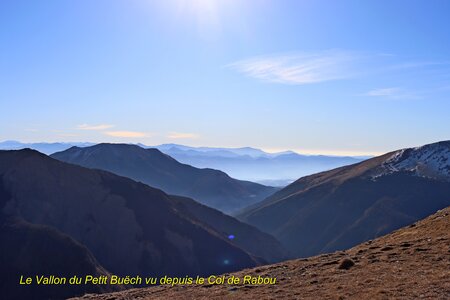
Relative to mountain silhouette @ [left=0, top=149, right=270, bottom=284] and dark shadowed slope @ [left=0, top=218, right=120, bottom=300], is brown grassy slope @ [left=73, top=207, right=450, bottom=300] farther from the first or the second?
mountain silhouette @ [left=0, top=149, right=270, bottom=284]

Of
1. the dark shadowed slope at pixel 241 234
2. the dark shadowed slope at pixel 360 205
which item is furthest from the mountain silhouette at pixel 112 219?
the dark shadowed slope at pixel 360 205

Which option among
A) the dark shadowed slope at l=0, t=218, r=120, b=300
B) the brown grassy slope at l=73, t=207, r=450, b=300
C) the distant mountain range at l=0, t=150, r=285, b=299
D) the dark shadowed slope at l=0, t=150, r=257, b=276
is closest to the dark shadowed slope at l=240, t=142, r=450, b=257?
the distant mountain range at l=0, t=150, r=285, b=299

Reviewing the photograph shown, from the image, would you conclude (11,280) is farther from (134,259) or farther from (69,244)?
(134,259)

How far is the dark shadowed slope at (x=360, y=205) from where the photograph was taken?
149500 mm

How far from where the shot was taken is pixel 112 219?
97.1 metres

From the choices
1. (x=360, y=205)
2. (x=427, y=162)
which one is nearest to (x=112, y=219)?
(x=360, y=205)

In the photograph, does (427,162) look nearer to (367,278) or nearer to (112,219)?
(112,219)

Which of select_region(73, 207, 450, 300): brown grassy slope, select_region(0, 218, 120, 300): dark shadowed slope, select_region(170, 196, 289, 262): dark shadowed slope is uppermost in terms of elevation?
select_region(73, 207, 450, 300): brown grassy slope

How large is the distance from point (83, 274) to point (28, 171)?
39776 millimetres

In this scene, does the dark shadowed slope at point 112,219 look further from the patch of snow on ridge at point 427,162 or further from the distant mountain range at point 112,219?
the patch of snow on ridge at point 427,162

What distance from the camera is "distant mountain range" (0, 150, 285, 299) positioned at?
90.3 meters

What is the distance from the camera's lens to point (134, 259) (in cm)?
9012

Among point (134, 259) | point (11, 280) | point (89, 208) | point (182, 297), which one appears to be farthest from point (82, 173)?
point (182, 297)

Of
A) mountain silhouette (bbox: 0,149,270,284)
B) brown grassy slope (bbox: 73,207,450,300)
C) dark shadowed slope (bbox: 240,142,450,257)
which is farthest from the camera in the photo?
dark shadowed slope (bbox: 240,142,450,257)
